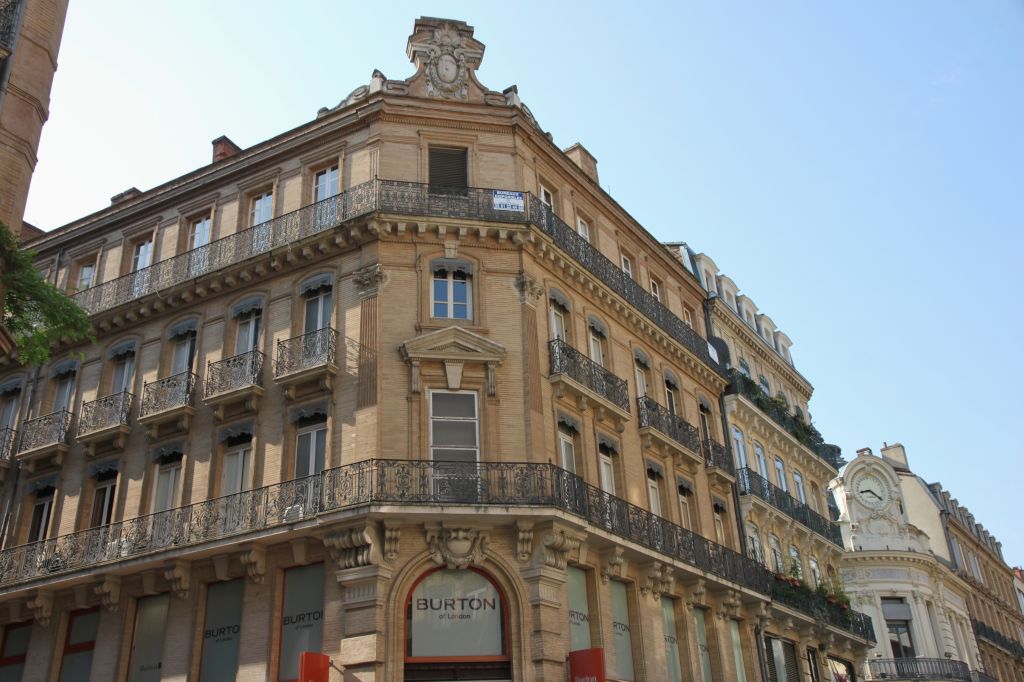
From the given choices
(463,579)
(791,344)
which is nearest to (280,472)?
(463,579)

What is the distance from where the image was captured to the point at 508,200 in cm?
2142

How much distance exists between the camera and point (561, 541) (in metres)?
17.8

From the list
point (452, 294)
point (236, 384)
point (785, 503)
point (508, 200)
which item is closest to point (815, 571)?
point (785, 503)

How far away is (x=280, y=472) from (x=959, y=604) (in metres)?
38.0

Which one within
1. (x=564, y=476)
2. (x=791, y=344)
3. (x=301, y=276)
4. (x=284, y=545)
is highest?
(x=791, y=344)

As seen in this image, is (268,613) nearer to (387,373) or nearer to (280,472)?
(280,472)

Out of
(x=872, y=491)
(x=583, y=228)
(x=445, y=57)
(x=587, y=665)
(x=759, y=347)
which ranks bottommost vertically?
(x=587, y=665)

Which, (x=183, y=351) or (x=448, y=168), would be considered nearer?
(x=448, y=168)

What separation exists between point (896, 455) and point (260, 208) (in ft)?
145

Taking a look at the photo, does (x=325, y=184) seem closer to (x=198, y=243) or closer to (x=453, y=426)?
(x=198, y=243)

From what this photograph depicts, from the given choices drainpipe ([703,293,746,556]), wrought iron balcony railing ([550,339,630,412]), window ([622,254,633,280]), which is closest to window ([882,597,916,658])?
drainpipe ([703,293,746,556])

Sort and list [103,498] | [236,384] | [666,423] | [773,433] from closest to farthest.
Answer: [236,384] < [103,498] < [666,423] < [773,433]

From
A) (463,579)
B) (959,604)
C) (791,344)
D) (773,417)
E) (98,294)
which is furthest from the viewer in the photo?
(959,604)

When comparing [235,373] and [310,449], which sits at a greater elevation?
[235,373]
